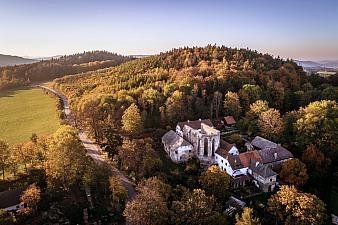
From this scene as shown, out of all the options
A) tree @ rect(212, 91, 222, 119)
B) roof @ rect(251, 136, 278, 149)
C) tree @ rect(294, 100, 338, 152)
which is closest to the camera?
tree @ rect(294, 100, 338, 152)

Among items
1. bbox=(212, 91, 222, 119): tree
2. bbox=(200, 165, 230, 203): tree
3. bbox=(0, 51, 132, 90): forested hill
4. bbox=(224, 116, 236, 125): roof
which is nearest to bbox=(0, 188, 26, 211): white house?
bbox=(200, 165, 230, 203): tree

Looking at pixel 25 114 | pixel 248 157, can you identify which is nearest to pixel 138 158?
pixel 248 157

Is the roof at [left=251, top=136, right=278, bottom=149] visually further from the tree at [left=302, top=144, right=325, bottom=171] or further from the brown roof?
the brown roof

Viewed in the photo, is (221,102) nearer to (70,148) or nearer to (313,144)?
(313,144)

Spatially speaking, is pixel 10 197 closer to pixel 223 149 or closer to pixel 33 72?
pixel 223 149

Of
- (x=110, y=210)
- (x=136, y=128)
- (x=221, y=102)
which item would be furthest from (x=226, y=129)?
(x=110, y=210)
